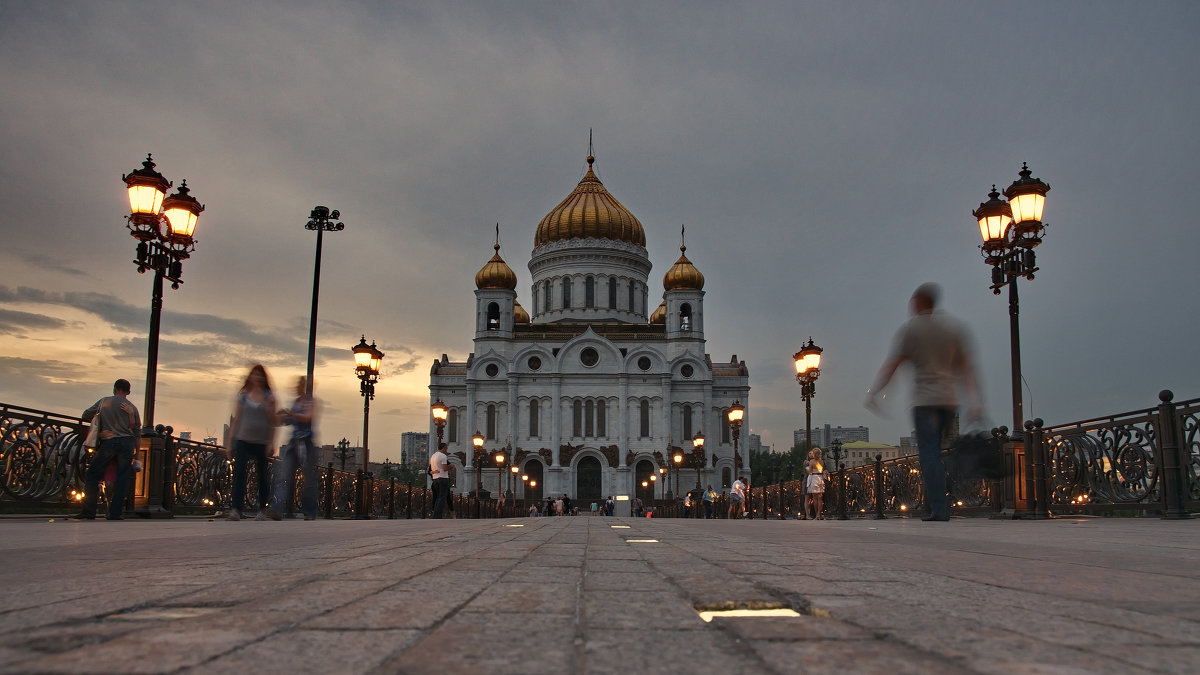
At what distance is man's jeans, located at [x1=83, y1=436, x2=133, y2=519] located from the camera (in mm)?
10867

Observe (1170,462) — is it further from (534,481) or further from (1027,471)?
(534,481)

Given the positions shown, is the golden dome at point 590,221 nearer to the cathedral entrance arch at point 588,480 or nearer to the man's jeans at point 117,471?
the cathedral entrance arch at point 588,480

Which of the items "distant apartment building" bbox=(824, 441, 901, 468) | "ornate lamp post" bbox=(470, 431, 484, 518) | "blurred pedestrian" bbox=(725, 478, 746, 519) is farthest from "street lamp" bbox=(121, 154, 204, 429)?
"distant apartment building" bbox=(824, 441, 901, 468)

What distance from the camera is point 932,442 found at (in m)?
8.86

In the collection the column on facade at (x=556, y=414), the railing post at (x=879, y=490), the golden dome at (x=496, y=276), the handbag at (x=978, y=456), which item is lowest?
the railing post at (x=879, y=490)

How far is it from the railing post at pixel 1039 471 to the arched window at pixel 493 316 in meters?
55.0

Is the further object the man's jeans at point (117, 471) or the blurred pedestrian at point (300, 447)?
the blurred pedestrian at point (300, 447)

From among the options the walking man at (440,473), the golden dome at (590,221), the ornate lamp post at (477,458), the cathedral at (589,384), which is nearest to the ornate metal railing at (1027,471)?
the walking man at (440,473)

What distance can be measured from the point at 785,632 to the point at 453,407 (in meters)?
63.8

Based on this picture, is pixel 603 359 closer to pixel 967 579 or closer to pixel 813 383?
pixel 813 383

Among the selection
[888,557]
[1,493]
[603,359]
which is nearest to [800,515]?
[1,493]

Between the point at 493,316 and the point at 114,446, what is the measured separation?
55577mm

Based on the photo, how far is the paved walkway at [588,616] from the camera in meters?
1.43

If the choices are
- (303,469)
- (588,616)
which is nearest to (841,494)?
(303,469)
